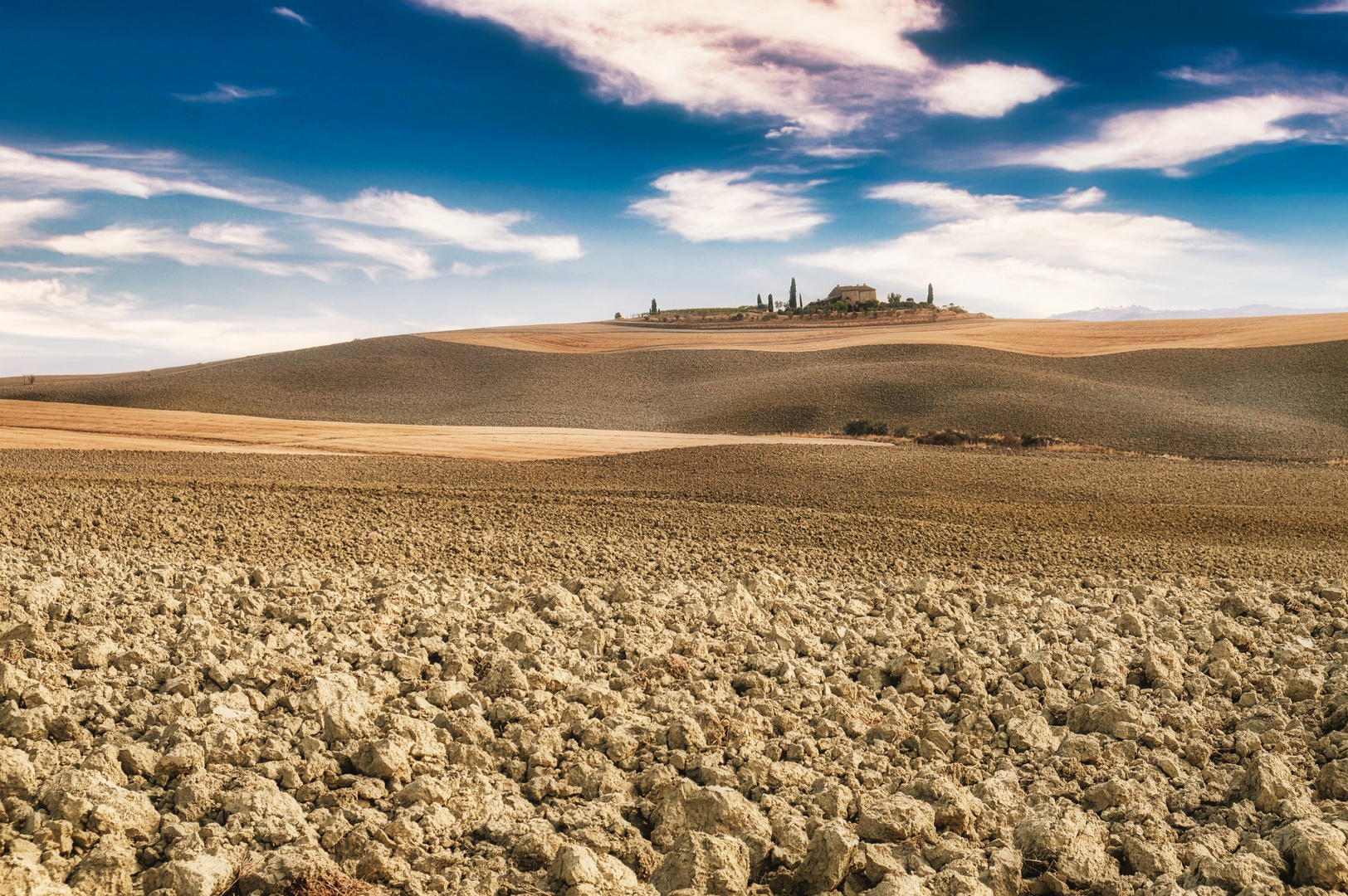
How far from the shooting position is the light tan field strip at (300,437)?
26.5 m

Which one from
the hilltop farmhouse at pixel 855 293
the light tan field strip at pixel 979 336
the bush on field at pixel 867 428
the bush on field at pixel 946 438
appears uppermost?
the hilltop farmhouse at pixel 855 293

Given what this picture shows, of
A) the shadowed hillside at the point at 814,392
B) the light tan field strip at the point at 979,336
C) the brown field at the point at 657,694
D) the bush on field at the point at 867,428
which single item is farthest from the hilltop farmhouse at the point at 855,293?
the brown field at the point at 657,694

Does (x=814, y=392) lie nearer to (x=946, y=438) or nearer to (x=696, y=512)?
(x=946, y=438)

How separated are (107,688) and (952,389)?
3824 cm

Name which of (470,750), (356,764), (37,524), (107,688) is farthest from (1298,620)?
(37,524)

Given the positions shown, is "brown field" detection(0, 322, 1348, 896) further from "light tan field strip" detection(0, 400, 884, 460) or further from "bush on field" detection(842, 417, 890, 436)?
"bush on field" detection(842, 417, 890, 436)

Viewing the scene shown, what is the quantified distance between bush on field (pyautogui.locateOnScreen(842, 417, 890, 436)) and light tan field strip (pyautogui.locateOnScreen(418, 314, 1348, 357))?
2000cm

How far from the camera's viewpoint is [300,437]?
29.9 meters

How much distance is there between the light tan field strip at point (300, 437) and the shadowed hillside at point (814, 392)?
20.8ft

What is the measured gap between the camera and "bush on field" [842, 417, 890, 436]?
33.7 meters

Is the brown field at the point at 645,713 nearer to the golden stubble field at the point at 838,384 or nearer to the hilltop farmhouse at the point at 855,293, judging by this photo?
the golden stubble field at the point at 838,384

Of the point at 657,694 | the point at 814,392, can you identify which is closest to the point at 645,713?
the point at 657,694

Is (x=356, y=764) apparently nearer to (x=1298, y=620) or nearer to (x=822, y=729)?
(x=822, y=729)

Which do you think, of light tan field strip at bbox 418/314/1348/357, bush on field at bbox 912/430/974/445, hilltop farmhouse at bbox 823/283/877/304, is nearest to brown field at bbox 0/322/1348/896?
bush on field at bbox 912/430/974/445
